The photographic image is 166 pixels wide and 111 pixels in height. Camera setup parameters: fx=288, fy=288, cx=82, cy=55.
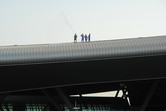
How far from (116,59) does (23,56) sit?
954cm

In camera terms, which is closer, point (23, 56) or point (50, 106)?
point (23, 56)

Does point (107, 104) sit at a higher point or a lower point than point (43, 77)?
lower

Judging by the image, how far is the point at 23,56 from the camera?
29.3 metres

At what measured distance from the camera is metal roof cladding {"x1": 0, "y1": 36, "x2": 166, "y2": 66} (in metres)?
29.3

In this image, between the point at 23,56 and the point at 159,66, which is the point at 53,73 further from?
the point at 159,66

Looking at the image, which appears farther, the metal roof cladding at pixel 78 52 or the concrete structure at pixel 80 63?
the concrete structure at pixel 80 63

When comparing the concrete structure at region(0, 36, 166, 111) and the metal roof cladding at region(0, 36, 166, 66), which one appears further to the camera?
the concrete structure at region(0, 36, 166, 111)

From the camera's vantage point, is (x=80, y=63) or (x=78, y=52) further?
(x=80, y=63)

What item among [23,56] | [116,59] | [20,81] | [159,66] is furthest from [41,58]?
[159,66]

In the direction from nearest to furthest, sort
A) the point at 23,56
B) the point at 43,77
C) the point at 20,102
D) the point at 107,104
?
the point at 23,56 → the point at 43,77 → the point at 20,102 → the point at 107,104

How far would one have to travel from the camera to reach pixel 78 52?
2978cm

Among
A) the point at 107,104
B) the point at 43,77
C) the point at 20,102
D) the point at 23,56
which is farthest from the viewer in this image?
the point at 107,104

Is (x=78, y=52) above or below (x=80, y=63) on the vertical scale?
above

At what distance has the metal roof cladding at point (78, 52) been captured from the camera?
1155 inches
